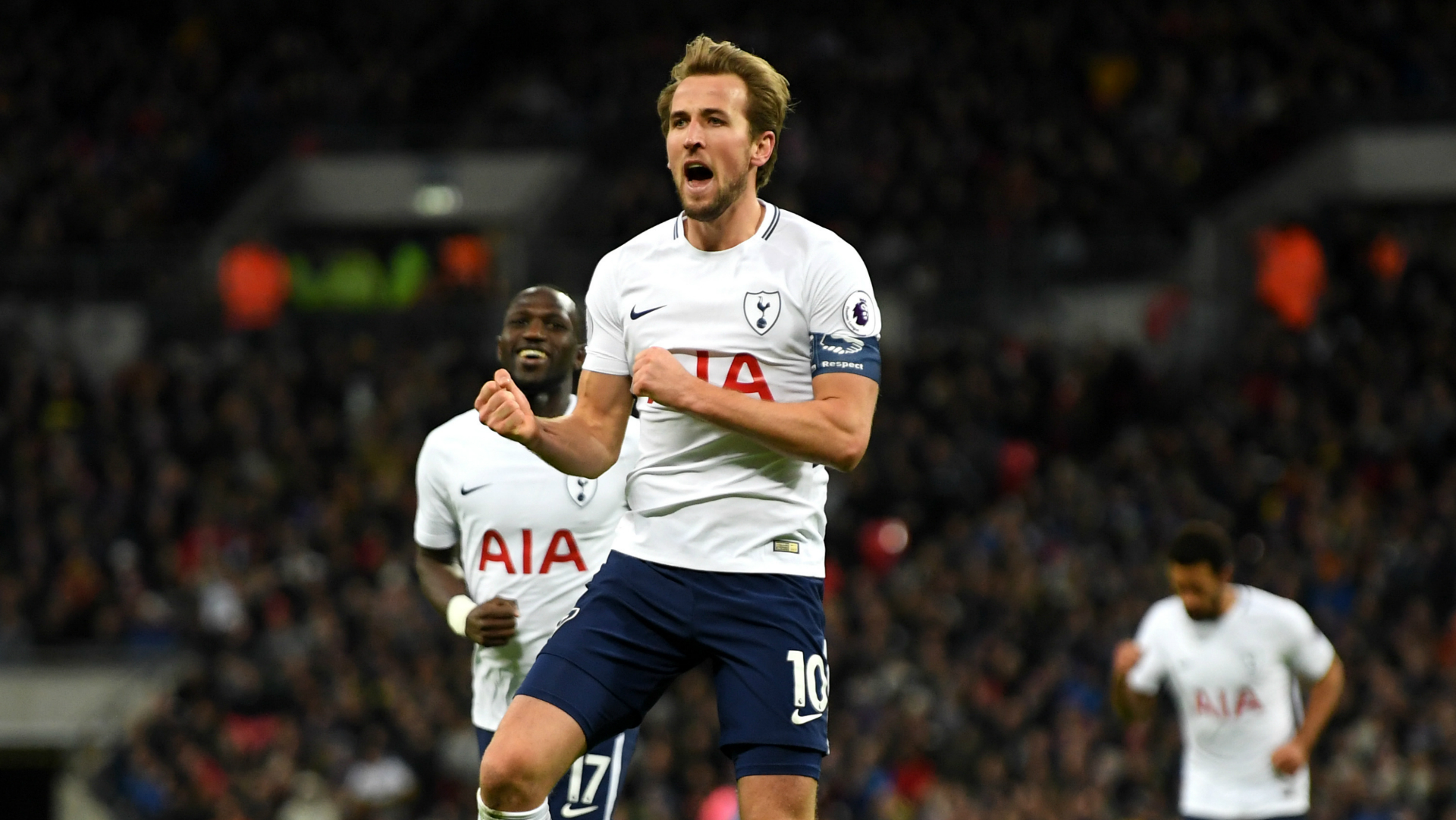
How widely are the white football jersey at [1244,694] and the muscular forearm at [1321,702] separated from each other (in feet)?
0.14

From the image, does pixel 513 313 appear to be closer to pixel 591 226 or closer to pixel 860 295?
pixel 860 295

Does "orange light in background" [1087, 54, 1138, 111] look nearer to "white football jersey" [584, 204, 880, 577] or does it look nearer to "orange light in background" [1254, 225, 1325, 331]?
"orange light in background" [1254, 225, 1325, 331]

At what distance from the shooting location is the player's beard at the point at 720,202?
15.8ft

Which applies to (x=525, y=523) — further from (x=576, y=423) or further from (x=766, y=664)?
(x=766, y=664)

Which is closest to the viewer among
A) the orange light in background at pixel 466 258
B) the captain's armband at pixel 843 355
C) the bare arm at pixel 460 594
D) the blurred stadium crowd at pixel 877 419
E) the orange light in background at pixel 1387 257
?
the captain's armband at pixel 843 355

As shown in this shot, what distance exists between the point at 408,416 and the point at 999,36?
31.8ft

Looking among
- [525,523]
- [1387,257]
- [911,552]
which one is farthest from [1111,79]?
[525,523]

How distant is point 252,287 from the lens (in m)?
23.7

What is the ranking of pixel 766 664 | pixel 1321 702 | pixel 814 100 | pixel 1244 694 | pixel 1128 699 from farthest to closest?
pixel 814 100 < pixel 1128 699 < pixel 1244 694 < pixel 1321 702 < pixel 766 664

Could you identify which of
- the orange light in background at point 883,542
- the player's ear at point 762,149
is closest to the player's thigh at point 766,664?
the player's ear at point 762,149

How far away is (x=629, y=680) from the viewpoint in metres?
4.79

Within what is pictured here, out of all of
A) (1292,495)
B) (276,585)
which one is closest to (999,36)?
(1292,495)

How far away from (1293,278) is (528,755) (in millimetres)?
18131

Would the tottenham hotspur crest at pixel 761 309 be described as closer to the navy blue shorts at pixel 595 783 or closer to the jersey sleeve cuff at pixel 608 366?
the jersey sleeve cuff at pixel 608 366
